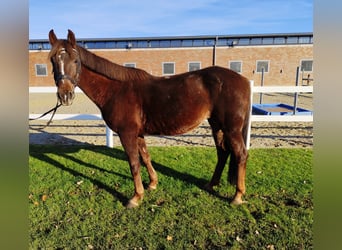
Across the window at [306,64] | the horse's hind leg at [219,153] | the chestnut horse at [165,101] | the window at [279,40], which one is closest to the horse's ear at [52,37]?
the chestnut horse at [165,101]

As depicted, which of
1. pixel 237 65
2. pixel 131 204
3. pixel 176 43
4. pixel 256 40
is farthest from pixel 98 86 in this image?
pixel 256 40

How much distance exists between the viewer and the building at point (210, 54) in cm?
2781

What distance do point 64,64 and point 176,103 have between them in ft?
4.76

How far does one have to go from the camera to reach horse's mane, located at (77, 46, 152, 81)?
3.19m

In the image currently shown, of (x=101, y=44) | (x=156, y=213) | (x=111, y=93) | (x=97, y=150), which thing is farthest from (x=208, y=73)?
(x=101, y=44)

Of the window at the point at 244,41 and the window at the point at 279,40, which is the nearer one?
the window at the point at 279,40

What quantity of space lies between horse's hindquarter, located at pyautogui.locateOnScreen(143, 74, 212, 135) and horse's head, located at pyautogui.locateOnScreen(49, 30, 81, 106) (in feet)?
3.09

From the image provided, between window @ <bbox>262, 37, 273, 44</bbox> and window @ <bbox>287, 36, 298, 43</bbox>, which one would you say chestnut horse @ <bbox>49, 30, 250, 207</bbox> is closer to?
window @ <bbox>262, 37, 273, 44</bbox>

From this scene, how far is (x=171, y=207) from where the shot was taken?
338 cm

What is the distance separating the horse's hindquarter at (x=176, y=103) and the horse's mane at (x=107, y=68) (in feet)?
0.88

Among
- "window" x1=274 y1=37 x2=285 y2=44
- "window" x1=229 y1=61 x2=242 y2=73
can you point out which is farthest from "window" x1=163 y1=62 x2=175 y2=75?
"window" x1=274 y1=37 x2=285 y2=44

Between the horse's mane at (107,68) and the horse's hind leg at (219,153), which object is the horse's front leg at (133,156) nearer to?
the horse's mane at (107,68)
